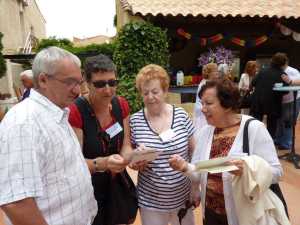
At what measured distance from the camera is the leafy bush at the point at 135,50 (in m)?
7.80

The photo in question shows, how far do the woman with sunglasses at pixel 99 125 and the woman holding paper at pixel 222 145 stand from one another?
40 centimetres

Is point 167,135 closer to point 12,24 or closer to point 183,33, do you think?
point 183,33

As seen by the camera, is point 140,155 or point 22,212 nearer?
point 22,212

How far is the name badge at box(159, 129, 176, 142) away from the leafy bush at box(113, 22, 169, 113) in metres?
5.44

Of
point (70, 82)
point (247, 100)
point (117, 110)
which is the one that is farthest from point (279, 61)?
point (70, 82)

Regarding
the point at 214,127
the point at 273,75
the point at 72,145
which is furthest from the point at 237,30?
the point at 72,145

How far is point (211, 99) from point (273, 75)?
4245 millimetres

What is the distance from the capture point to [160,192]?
2275 millimetres

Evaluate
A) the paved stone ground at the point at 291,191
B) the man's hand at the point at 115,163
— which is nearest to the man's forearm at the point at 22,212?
the man's hand at the point at 115,163

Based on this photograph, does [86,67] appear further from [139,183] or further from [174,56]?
[174,56]

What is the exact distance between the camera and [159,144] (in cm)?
225

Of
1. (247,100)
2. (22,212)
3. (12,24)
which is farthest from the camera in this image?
(12,24)

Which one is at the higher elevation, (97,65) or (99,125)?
(97,65)

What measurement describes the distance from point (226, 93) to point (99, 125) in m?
0.83
